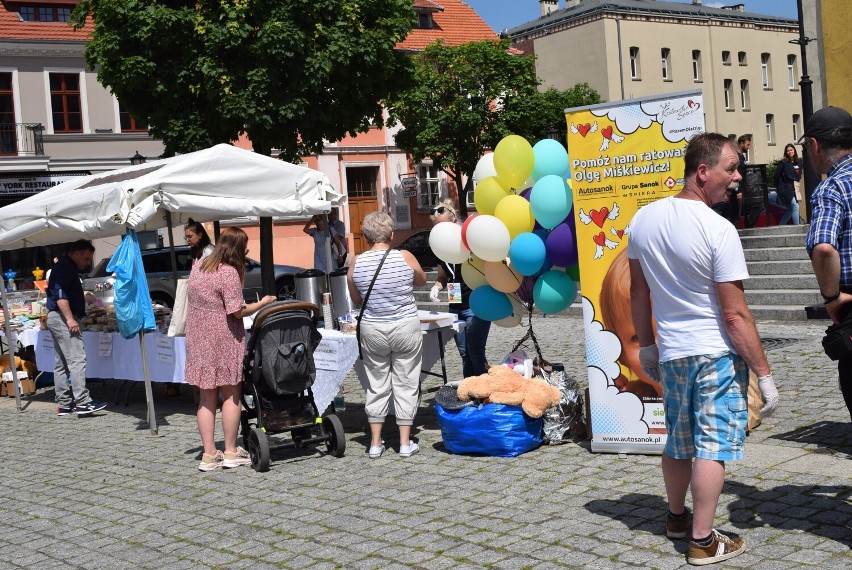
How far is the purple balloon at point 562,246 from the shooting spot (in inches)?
292

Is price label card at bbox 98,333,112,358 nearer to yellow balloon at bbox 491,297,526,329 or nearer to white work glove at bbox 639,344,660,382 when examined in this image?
yellow balloon at bbox 491,297,526,329

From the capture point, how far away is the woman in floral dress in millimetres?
7836

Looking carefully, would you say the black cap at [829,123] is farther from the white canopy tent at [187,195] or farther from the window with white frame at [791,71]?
the window with white frame at [791,71]

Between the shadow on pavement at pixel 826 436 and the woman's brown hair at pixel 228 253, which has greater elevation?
the woman's brown hair at pixel 228 253

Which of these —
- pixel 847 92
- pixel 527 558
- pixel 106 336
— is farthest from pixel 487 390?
pixel 847 92

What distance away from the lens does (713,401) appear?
4648 millimetres

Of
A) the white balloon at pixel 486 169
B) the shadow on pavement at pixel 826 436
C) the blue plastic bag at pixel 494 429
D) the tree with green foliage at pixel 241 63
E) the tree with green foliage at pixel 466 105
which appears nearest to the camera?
the shadow on pavement at pixel 826 436

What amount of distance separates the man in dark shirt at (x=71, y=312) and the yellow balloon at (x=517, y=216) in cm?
552

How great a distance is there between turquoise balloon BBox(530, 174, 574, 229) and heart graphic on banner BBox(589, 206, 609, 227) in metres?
0.31

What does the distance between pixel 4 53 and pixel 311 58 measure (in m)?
15.3

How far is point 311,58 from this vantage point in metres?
22.2

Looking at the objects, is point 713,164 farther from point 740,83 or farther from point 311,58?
point 740,83

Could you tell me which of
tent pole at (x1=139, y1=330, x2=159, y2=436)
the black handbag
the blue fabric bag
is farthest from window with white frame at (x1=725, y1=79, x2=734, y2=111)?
the black handbag

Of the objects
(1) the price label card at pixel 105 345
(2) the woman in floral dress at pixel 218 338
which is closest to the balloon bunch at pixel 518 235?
(2) the woman in floral dress at pixel 218 338
